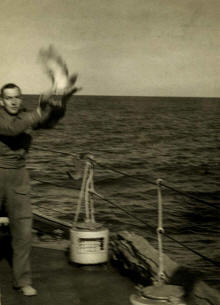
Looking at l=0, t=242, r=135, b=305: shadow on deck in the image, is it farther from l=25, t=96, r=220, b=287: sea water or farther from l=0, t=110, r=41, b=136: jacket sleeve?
l=0, t=110, r=41, b=136: jacket sleeve

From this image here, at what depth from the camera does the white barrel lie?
627 centimetres

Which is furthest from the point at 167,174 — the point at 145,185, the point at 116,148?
the point at 116,148

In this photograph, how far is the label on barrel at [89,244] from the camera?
6.27 meters

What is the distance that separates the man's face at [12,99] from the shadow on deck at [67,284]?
1594mm

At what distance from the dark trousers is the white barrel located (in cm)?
110

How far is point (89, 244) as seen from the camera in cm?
627

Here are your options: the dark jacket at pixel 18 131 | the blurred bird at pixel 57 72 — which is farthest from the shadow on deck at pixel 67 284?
the blurred bird at pixel 57 72

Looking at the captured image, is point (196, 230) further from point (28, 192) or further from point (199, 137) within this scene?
point (199, 137)

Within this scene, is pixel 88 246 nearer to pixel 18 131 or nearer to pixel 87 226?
pixel 87 226

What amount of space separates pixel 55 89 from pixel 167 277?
6.49ft

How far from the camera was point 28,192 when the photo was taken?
17.1ft

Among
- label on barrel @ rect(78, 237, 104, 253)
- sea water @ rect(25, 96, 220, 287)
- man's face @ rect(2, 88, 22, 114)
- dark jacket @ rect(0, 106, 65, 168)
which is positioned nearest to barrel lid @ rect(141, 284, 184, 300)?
sea water @ rect(25, 96, 220, 287)

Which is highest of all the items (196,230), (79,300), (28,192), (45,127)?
(45,127)

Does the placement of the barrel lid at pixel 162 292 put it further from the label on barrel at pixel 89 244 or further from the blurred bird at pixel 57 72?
the label on barrel at pixel 89 244
